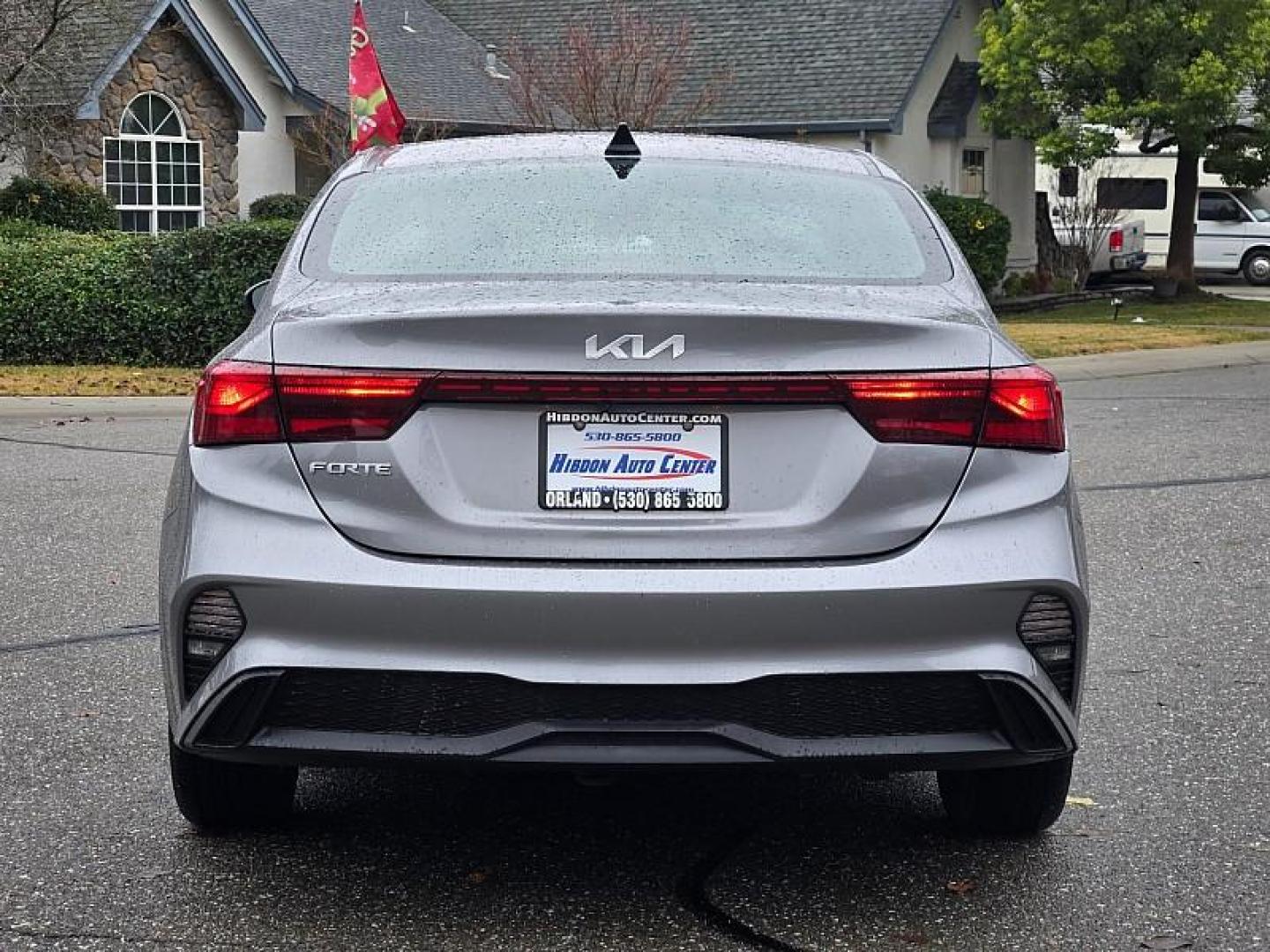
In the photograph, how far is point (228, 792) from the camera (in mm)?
4852

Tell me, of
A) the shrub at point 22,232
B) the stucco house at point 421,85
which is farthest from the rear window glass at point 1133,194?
the shrub at point 22,232

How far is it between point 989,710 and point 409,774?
6.60 feet

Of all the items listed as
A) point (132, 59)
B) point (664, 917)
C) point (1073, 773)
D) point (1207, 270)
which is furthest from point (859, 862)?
point (1207, 270)

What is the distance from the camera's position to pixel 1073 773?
224 inches

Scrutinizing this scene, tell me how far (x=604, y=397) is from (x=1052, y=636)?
1.04 metres

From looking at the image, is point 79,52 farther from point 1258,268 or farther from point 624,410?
point 1258,268

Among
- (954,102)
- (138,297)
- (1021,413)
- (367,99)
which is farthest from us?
(954,102)

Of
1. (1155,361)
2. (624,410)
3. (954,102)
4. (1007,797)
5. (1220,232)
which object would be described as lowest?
(1155,361)

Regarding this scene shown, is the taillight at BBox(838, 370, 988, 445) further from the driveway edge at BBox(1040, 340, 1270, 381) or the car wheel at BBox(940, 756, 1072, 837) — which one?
the driveway edge at BBox(1040, 340, 1270, 381)

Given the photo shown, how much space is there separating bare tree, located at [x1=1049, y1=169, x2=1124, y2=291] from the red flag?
17233 millimetres

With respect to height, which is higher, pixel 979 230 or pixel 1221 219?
pixel 979 230

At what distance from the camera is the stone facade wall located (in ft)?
85.1

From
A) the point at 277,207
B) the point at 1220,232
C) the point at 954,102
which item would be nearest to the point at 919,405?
the point at 277,207

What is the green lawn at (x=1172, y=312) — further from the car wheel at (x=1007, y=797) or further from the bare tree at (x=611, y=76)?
the car wheel at (x=1007, y=797)
